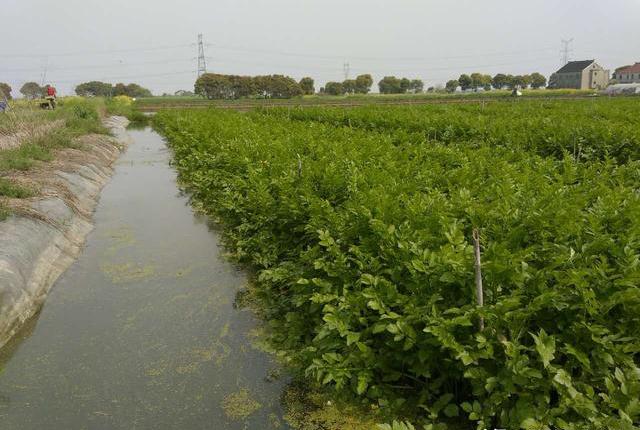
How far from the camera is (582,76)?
88875mm

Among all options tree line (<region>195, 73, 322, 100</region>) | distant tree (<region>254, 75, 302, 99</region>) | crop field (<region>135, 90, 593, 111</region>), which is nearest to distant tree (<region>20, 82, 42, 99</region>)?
crop field (<region>135, 90, 593, 111</region>)

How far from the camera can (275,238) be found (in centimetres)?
628

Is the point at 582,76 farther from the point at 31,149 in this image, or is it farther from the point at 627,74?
the point at 31,149

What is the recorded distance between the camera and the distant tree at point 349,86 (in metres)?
100

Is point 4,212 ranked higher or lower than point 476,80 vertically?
lower

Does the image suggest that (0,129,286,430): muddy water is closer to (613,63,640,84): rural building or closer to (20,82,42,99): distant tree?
(20,82,42,99): distant tree

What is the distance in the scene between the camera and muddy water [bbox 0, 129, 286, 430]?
3680 mm

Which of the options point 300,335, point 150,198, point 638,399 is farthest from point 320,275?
point 150,198

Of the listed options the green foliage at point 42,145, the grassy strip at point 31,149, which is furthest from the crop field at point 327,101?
the grassy strip at point 31,149

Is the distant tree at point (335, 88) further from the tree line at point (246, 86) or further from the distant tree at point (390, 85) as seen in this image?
the tree line at point (246, 86)

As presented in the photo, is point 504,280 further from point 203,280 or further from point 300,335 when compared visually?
point 203,280

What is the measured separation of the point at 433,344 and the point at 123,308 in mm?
3664

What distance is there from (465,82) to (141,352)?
107 meters

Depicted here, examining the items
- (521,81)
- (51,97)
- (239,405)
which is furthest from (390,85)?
(239,405)
